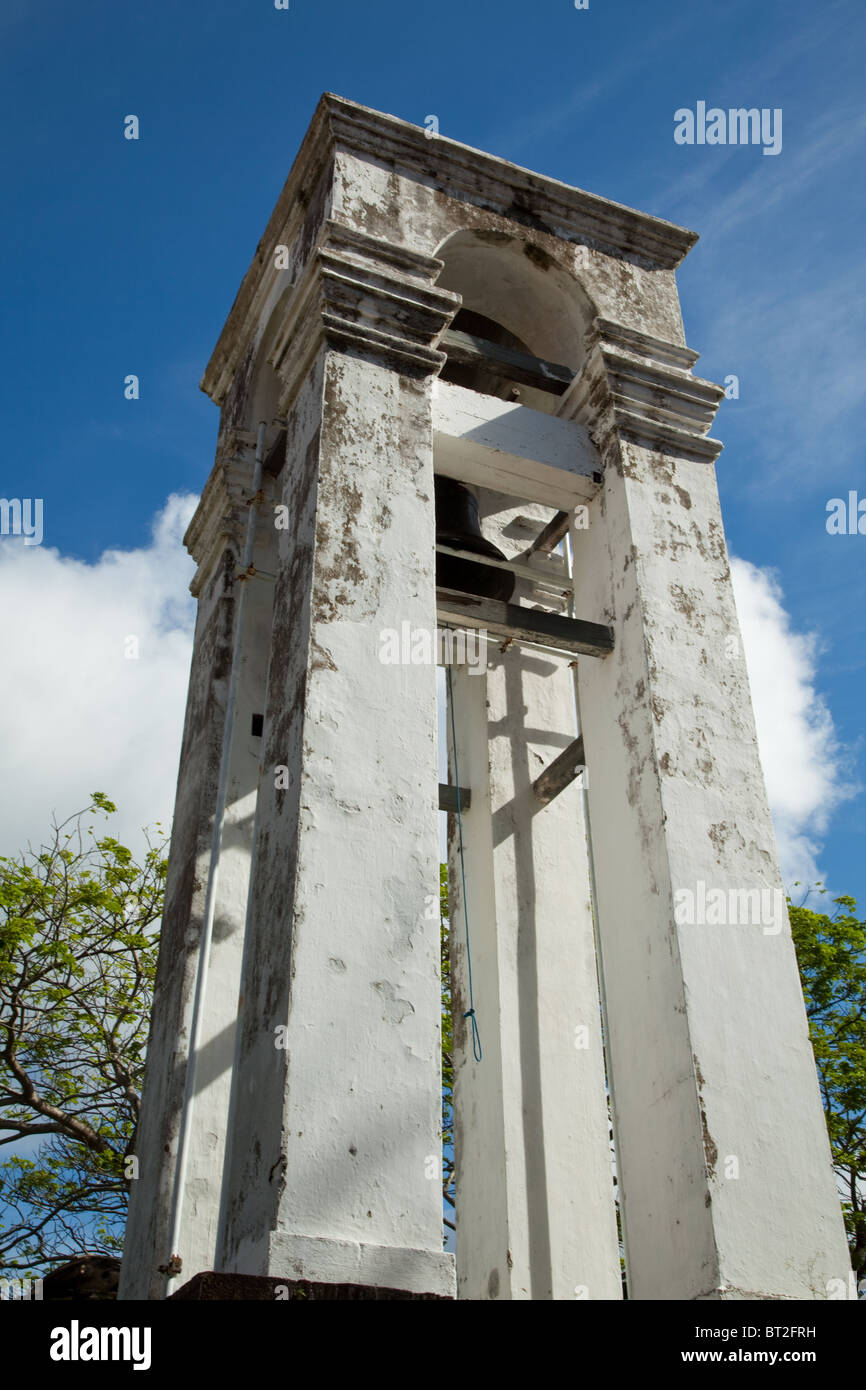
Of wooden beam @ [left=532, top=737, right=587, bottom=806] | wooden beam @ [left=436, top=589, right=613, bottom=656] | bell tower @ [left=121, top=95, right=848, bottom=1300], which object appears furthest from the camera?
wooden beam @ [left=532, top=737, right=587, bottom=806]

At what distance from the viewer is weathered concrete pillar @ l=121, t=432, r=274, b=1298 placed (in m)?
5.67

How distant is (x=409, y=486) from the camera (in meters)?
5.98

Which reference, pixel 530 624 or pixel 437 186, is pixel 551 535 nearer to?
pixel 530 624

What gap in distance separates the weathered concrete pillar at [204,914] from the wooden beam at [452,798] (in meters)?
1.55

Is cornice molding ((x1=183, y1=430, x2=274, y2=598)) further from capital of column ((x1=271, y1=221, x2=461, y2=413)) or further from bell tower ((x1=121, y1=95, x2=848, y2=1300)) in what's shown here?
capital of column ((x1=271, y1=221, x2=461, y2=413))

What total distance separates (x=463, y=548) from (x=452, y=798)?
5.42ft

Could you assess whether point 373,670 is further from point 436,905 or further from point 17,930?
point 17,930

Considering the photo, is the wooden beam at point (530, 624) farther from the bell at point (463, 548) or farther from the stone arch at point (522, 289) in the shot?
the stone arch at point (522, 289)

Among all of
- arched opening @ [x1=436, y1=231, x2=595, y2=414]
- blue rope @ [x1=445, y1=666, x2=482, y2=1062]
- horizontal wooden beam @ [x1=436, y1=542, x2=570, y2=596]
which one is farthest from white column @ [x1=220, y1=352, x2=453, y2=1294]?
blue rope @ [x1=445, y1=666, x2=482, y2=1062]

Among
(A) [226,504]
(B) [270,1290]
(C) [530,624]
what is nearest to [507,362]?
(C) [530,624]

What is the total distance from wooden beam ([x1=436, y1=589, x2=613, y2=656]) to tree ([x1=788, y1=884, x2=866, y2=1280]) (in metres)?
7.55

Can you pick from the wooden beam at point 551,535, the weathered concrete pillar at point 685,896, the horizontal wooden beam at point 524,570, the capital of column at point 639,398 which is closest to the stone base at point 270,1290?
the weathered concrete pillar at point 685,896

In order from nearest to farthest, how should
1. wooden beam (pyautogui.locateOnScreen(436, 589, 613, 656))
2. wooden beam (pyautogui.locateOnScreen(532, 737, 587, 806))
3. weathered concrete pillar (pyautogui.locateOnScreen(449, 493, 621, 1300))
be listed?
wooden beam (pyautogui.locateOnScreen(436, 589, 613, 656))
weathered concrete pillar (pyautogui.locateOnScreen(449, 493, 621, 1300))
wooden beam (pyautogui.locateOnScreen(532, 737, 587, 806))

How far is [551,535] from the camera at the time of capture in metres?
8.59
